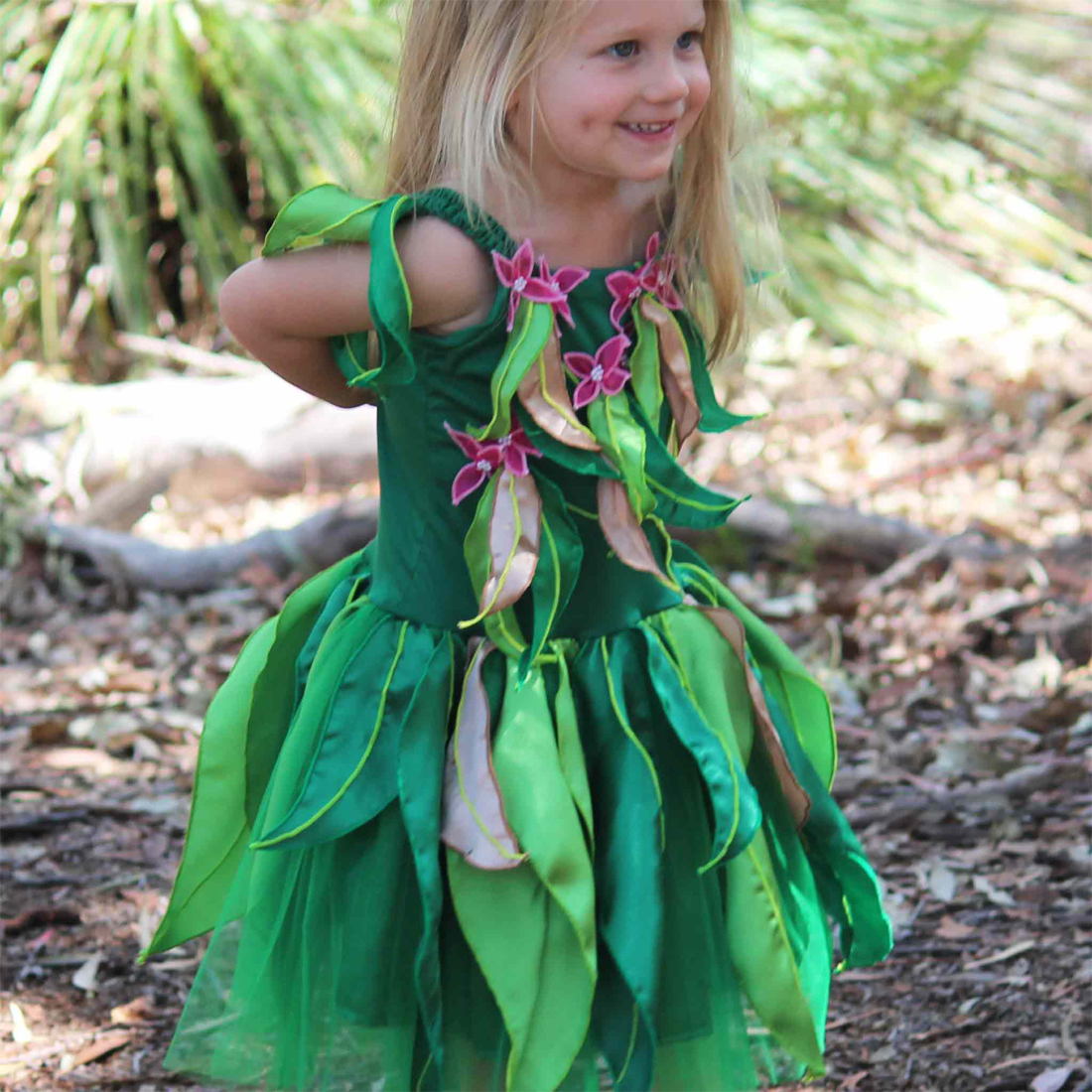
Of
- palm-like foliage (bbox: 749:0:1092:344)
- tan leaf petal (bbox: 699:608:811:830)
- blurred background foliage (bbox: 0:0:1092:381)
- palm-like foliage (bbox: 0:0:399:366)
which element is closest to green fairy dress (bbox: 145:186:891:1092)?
tan leaf petal (bbox: 699:608:811:830)

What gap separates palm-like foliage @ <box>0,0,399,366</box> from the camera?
4363 millimetres

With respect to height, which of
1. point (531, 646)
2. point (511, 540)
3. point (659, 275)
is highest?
point (659, 275)

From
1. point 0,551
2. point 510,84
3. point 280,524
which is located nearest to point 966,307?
point 280,524

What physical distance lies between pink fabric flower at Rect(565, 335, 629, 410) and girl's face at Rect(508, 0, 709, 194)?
155 mm

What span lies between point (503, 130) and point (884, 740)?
5.11 feet

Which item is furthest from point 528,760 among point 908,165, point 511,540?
point 908,165

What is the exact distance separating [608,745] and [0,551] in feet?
7.80

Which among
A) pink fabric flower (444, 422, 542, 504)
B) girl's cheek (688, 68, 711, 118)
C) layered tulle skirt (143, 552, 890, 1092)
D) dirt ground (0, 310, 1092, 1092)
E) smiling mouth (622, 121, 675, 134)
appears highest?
girl's cheek (688, 68, 711, 118)

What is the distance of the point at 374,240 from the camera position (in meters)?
1.29

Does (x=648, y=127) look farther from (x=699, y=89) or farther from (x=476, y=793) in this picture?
(x=476, y=793)

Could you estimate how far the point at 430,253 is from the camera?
132cm

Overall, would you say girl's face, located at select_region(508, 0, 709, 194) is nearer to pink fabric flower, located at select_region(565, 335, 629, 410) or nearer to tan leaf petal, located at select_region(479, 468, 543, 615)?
pink fabric flower, located at select_region(565, 335, 629, 410)

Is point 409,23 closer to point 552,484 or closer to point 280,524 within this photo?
point 552,484

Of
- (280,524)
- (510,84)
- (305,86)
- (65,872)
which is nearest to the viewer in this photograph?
(510,84)
